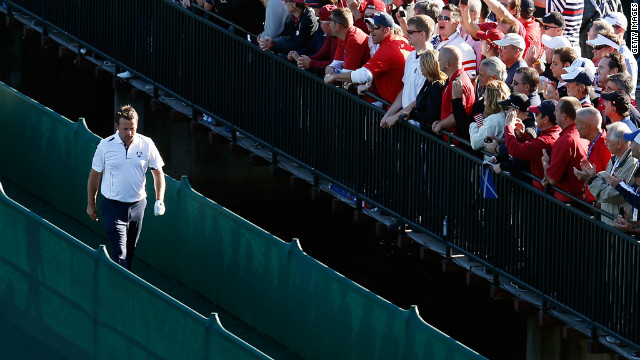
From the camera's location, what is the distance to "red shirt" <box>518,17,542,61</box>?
49.3 feet

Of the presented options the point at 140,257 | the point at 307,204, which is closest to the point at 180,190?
the point at 140,257

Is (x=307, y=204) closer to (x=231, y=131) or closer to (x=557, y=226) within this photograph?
(x=231, y=131)

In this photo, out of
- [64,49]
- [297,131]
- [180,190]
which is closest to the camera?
[180,190]

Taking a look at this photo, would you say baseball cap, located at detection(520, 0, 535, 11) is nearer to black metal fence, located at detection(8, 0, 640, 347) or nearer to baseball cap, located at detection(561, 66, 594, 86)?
black metal fence, located at detection(8, 0, 640, 347)

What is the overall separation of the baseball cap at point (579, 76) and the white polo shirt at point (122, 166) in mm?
4063

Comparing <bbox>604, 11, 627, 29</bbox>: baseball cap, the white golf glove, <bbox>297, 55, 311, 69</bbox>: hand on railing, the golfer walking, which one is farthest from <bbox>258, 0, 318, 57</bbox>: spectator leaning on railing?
<bbox>604, 11, 627, 29</bbox>: baseball cap

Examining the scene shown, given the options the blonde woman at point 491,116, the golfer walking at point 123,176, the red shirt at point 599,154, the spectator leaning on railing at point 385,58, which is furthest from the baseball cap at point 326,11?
the red shirt at point 599,154

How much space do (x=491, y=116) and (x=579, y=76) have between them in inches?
37.9

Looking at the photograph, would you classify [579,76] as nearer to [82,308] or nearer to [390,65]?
[390,65]

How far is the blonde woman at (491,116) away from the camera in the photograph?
41.1 feet

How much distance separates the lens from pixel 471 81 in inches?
536

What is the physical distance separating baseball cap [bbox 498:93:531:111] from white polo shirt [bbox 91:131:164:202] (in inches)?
133

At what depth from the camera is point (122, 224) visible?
A: 12.9 metres

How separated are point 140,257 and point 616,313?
5.28m
